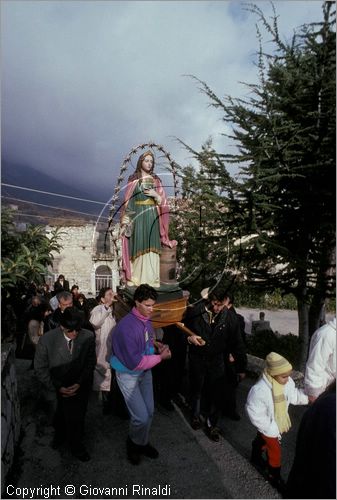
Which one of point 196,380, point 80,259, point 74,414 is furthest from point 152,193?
point 80,259

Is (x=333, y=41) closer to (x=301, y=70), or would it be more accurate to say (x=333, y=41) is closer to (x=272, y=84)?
(x=301, y=70)

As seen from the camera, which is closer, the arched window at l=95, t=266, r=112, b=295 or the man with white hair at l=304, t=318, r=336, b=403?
the man with white hair at l=304, t=318, r=336, b=403

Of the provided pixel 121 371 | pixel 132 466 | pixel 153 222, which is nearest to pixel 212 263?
pixel 153 222

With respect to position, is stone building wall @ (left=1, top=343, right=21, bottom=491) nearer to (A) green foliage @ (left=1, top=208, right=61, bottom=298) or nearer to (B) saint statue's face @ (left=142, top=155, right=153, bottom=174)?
(A) green foliage @ (left=1, top=208, right=61, bottom=298)

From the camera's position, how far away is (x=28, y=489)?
10.2 feet

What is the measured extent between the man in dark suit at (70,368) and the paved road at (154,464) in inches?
10.2

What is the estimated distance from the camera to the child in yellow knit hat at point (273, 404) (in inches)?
121

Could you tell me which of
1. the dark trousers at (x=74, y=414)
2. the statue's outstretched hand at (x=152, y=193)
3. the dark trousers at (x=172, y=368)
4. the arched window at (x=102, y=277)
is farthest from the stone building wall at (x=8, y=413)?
the arched window at (x=102, y=277)

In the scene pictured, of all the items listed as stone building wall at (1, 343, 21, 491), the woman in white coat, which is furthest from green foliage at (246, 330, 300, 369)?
stone building wall at (1, 343, 21, 491)

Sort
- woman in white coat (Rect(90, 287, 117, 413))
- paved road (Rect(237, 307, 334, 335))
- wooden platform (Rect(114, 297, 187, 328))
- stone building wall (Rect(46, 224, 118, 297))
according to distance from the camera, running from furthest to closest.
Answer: stone building wall (Rect(46, 224, 118, 297)) < paved road (Rect(237, 307, 334, 335)) < wooden platform (Rect(114, 297, 187, 328)) < woman in white coat (Rect(90, 287, 117, 413))

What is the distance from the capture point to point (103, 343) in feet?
15.4

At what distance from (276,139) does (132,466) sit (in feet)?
15.4

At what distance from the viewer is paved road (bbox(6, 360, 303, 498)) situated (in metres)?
3.15

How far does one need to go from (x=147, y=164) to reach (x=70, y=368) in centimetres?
371
